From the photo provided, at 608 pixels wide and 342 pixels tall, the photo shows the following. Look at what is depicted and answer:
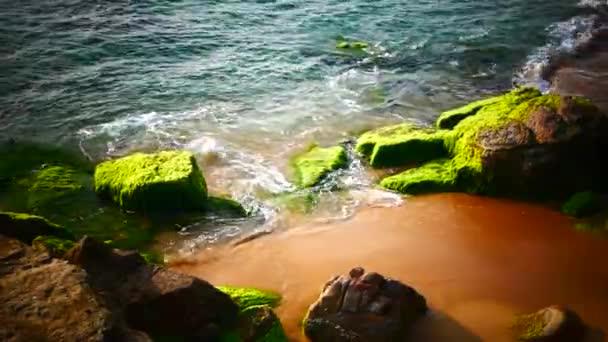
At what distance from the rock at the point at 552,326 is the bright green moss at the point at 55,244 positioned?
6.08 metres

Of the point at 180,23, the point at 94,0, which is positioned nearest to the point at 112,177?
the point at 180,23

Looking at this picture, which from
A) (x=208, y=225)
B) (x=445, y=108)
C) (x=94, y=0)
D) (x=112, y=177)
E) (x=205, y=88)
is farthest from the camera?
(x=94, y=0)

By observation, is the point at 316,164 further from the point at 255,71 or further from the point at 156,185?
the point at 255,71

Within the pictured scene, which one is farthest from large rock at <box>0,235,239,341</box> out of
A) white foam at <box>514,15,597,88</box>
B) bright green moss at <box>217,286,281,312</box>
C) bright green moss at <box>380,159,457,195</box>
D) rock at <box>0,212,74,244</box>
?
Result: white foam at <box>514,15,597,88</box>

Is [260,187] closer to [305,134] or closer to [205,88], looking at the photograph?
[305,134]

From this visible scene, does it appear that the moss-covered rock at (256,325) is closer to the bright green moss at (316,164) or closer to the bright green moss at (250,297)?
the bright green moss at (250,297)

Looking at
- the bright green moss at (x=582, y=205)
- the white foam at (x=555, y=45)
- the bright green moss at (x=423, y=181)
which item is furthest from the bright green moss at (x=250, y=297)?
the white foam at (x=555, y=45)

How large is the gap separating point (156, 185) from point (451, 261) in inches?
212

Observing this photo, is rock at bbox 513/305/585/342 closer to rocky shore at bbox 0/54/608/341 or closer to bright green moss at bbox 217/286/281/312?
rocky shore at bbox 0/54/608/341

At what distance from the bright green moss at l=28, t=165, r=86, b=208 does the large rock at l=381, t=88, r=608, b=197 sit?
632 cm

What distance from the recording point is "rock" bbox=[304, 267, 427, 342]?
310 inches

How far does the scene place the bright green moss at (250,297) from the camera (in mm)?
8430

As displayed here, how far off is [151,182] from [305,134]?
482 centimetres

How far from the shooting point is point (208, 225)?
434 inches
